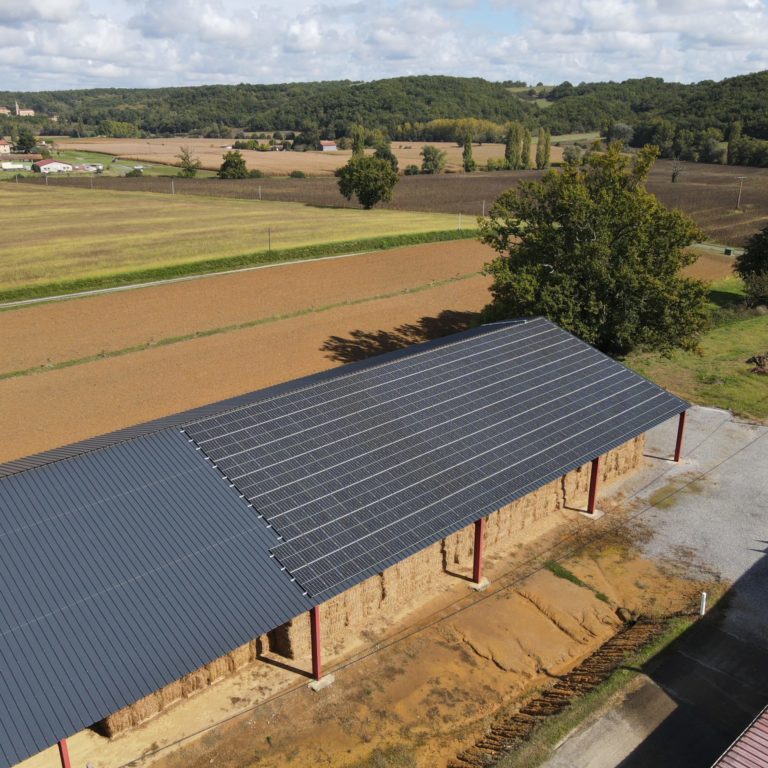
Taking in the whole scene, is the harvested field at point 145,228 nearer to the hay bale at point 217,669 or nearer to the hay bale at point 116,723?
the hay bale at point 217,669

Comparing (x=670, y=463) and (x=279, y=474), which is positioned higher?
(x=279, y=474)

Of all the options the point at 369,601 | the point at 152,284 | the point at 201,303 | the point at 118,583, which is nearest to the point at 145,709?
the point at 118,583

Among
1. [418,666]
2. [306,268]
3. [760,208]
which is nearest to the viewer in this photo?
[418,666]

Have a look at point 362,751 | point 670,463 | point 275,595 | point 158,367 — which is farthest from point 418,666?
point 158,367

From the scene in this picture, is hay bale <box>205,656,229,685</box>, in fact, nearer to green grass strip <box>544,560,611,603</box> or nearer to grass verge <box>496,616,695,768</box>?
grass verge <box>496,616,695,768</box>

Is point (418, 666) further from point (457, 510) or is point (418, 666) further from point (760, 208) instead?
point (760, 208)

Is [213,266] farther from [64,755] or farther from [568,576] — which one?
[64,755]

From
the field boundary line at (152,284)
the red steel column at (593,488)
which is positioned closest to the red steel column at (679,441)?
the red steel column at (593,488)
